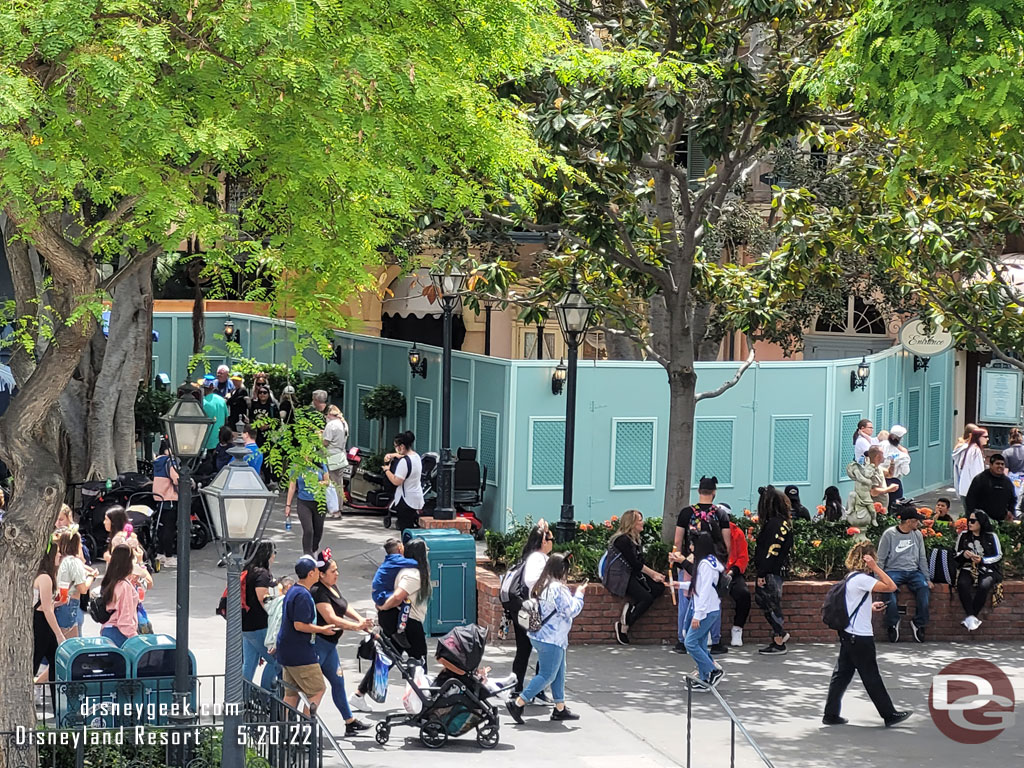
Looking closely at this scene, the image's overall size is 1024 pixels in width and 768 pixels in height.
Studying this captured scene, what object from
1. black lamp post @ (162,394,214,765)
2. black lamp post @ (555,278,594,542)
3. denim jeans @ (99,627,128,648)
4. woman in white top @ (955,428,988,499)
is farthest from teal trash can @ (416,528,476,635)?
woman in white top @ (955,428,988,499)

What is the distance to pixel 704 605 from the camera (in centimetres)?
1472

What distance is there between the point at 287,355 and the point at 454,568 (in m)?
15.0

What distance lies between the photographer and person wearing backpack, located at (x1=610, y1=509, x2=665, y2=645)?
52.9ft

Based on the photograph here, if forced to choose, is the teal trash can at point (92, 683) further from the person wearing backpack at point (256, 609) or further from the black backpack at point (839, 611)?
the black backpack at point (839, 611)

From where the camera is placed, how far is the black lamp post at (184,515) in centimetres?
1166

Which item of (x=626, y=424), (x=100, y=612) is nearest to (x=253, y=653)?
(x=100, y=612)

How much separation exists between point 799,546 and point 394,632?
564 centimetres

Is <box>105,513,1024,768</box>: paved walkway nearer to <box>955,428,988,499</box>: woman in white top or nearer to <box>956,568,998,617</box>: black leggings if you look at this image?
<box>956,568,998,617</box>: black leggings

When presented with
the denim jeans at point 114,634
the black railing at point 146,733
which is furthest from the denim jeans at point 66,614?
the black railing at point 146,733

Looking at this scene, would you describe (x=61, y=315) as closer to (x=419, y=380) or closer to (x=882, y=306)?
(x=419, y=380)

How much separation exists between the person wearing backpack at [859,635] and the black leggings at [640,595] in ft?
8.94

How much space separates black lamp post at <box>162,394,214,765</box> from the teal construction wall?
A: 894 centimetres

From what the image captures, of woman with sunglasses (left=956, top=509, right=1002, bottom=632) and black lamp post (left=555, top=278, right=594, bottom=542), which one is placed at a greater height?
black lamp post (left=555, top=278, right=594, bottom=542)

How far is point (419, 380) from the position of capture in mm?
24516
